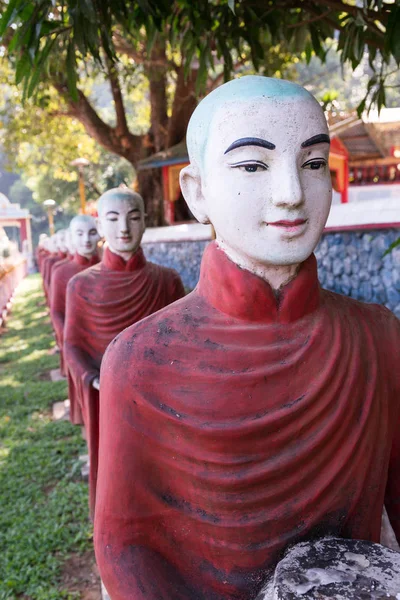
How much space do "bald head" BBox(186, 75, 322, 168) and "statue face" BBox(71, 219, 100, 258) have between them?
3807mm

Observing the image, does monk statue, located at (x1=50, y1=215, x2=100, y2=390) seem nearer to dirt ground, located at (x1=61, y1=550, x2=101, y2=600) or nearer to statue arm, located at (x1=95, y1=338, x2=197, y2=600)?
dirt ground, located at (x1=61, y1=550, x2=101, y2=600)

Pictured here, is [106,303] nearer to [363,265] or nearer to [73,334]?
[73,334]

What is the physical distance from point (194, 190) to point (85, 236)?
3785 mm

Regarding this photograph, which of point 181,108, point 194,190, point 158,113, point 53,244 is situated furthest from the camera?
point 53,244

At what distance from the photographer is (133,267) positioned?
2.97 m

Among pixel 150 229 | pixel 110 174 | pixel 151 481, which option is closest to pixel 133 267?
pixel 151 481

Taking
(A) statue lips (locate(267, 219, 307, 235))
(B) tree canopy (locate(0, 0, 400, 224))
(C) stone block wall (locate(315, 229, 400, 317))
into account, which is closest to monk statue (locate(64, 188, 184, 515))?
(B) tree canopy (locate(0, 0, 400, 224))

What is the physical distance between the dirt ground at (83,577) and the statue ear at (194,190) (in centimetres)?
272

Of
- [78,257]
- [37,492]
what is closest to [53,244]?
[78,257]

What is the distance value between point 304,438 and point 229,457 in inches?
6.4

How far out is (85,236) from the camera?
5.02 meters

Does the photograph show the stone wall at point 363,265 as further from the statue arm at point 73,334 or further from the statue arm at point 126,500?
the statue arm at point 126,500

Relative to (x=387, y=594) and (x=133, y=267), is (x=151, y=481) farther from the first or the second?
(x=133, y=267)

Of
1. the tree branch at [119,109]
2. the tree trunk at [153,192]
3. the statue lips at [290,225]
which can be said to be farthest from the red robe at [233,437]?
the tree trunk at [153,192]
